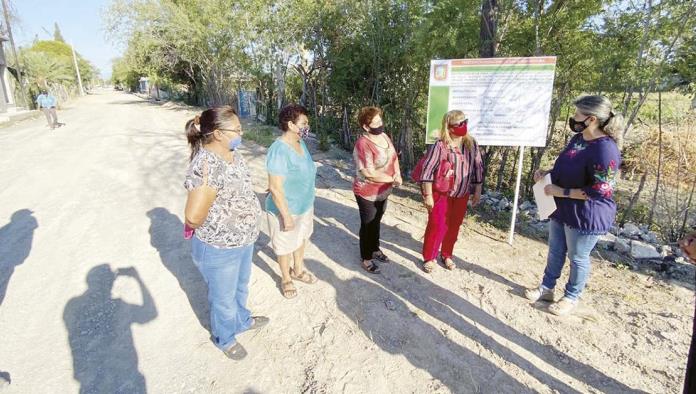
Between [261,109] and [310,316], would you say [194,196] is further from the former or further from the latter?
[261,109]

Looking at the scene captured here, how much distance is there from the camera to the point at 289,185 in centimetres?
295

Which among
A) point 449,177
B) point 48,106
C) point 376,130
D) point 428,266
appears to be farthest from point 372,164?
point 48,106

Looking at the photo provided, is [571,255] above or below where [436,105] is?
below

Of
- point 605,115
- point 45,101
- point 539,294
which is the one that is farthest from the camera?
point 45,101

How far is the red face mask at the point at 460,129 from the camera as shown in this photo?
3328mm

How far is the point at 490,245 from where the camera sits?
4465 millimetres

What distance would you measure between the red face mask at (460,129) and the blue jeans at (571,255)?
3.48 ft

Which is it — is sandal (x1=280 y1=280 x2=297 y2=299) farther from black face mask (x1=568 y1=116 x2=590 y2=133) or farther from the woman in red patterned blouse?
black face mask (x1=568 y1=116 x2=590 y2=133)

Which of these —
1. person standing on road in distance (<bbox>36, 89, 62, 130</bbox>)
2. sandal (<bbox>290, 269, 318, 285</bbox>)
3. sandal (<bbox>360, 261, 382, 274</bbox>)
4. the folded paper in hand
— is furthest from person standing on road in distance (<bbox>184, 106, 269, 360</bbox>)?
person standing on road in distance (<bbox>36, 89, 62, 130</bbox>)

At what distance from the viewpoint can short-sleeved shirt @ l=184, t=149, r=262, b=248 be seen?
2.14 m

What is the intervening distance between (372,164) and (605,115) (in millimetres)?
1804

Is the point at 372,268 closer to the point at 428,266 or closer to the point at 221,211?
the point at 428,266

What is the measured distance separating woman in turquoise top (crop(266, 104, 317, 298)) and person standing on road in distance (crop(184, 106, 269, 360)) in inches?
11.8

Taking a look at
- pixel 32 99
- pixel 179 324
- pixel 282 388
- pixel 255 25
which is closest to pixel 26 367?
pixel 179 324
